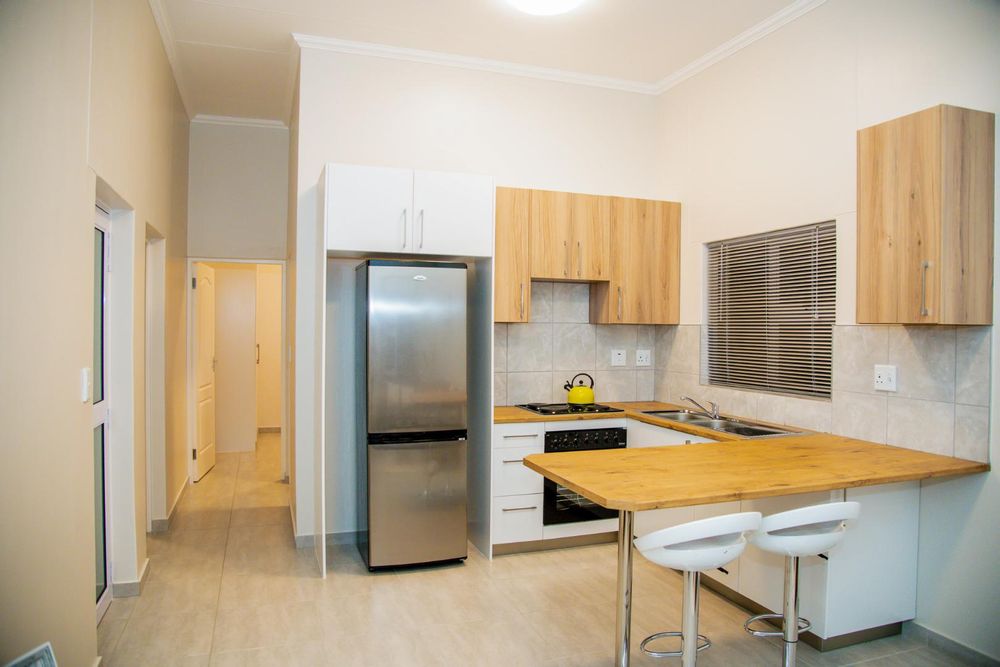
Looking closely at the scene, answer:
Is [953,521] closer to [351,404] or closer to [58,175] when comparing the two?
[351,404]

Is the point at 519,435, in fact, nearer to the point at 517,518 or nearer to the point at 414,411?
the point at 517,518

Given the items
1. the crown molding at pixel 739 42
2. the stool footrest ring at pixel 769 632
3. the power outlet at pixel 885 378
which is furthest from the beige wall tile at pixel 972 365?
the crown molding at pixel 739 42

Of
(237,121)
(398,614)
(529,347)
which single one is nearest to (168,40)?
(237,121)

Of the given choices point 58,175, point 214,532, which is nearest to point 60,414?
point 58,175

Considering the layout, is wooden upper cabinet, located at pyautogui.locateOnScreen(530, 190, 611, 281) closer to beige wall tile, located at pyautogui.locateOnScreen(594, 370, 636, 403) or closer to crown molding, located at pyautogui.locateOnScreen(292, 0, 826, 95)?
beige wall tile, located at pyautogui.locateOnScreen(594, 370, 636, 403)

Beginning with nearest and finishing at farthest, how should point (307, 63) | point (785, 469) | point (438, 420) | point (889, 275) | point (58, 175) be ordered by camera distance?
point (58, 175), point (785, 469), point (889, 275), point (438, 420), point (307, 63)

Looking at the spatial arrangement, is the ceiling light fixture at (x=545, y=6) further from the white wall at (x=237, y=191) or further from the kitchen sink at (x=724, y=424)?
the white wall at (x=237, y=191)

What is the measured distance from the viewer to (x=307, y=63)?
3.91 m

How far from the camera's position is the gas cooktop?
403cm

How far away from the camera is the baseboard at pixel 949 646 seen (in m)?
2.61

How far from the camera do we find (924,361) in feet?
9.23

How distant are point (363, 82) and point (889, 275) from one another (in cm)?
310

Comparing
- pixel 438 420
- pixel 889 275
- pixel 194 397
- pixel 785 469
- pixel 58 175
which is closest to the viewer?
pixel 58 175

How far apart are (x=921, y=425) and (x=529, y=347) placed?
7.52 feet
